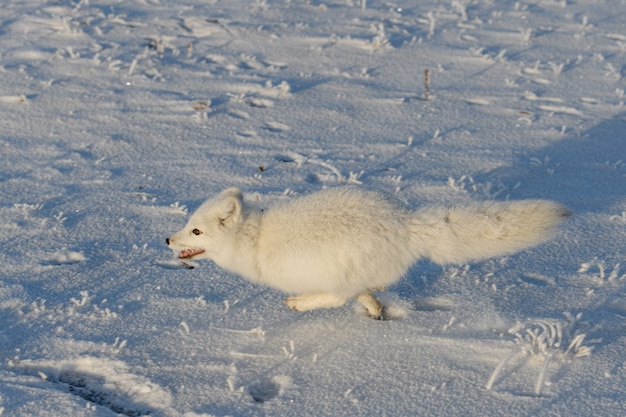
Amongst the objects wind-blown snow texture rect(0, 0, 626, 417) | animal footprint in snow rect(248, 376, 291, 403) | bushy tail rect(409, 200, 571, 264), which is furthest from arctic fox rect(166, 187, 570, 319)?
animal footprint in snow rect(248, 376, 291, 403)

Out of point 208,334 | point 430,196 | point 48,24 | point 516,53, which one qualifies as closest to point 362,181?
point 430,196

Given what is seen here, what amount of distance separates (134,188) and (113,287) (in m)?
1.21

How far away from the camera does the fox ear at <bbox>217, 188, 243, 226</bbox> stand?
13.4 ft

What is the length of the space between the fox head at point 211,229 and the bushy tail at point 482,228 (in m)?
1.00

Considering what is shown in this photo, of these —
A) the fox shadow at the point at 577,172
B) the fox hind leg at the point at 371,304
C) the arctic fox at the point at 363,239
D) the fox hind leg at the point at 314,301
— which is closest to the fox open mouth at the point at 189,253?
the arctic fox at the point at 363,239

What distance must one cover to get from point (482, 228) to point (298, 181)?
190cm

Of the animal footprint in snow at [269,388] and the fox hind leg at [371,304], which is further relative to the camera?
the fox hind leg at [371,304]

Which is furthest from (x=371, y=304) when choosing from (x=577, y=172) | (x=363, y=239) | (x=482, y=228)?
(x=577, y=172)

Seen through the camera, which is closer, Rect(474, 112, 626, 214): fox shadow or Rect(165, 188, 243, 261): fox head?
Rect(165, 188, 243, 261): fox head

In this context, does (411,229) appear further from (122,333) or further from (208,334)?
(122,333)

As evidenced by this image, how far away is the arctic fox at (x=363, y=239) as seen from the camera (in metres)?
3.76

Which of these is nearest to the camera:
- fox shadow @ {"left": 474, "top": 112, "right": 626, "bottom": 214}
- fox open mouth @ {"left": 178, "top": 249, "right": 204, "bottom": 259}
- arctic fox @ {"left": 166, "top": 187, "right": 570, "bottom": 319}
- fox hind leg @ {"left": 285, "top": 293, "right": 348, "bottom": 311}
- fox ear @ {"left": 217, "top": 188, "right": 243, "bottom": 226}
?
arctic fox @ {"left": 166, "top": 187, "right": 570, "bottom": 319}

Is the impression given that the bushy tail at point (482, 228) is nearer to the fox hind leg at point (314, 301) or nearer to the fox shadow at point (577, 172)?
the fox hind leg at point (314, 301)

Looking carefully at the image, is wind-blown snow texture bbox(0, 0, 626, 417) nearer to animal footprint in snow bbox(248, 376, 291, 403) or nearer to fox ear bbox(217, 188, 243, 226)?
animal footprint in snow bbox(248, 376, 291, 403)
